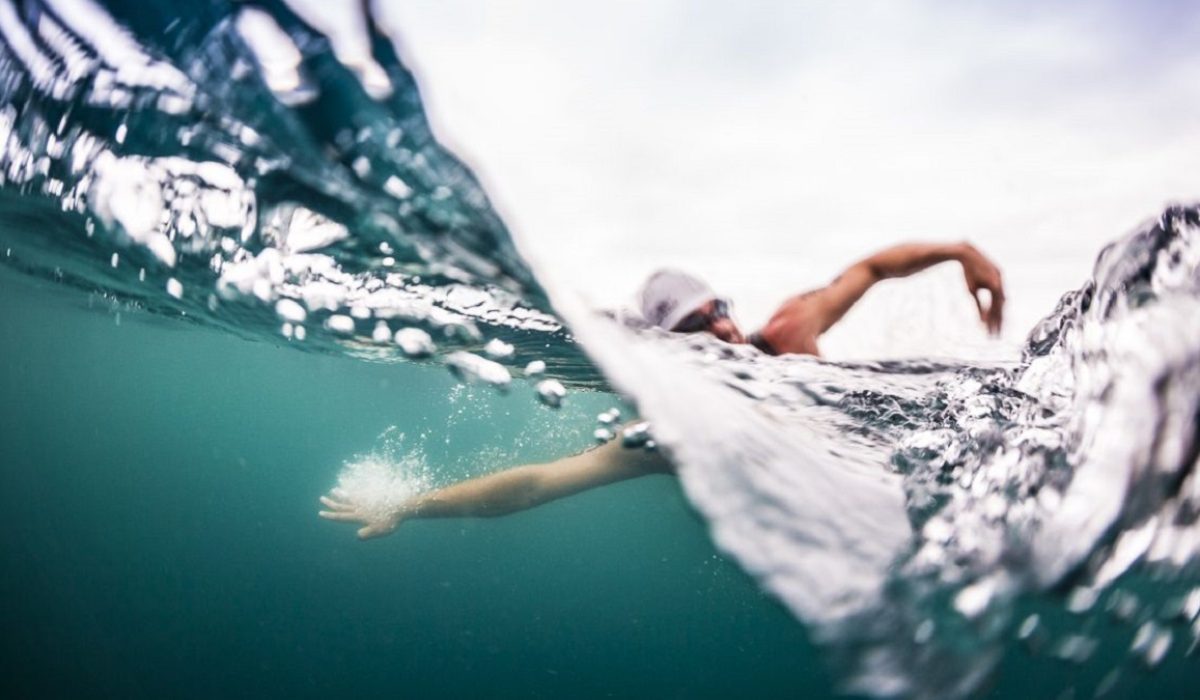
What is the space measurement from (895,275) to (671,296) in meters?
1.70

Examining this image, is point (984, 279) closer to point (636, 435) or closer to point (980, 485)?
point (980, 485)

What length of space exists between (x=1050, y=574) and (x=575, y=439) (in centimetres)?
3858

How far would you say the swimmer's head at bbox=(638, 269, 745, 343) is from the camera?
15.3 ft

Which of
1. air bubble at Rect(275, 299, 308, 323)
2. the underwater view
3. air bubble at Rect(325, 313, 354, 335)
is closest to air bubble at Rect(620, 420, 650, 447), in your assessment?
the underwater view

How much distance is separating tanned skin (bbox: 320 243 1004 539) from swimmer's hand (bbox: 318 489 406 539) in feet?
0.04

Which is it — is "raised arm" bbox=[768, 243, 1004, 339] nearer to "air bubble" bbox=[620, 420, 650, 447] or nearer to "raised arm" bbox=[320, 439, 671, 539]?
"air bubble" bbox=[620, 420, 650, 447]

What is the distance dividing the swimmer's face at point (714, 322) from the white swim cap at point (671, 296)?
0.19 feet

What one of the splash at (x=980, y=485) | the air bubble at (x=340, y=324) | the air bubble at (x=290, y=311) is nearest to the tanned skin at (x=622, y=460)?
the splash at (x=980, y=485)

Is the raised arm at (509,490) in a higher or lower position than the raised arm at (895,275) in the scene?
lower

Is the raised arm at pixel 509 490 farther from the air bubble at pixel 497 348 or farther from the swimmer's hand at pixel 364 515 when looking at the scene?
the air bubble at pixel 497 348

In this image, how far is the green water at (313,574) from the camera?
29906 millimetres

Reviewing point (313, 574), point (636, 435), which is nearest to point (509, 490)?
point (636, 435)

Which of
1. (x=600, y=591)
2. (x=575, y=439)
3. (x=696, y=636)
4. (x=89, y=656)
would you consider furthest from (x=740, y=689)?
(x=600, y=591)

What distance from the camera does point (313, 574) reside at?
61.6 metres
